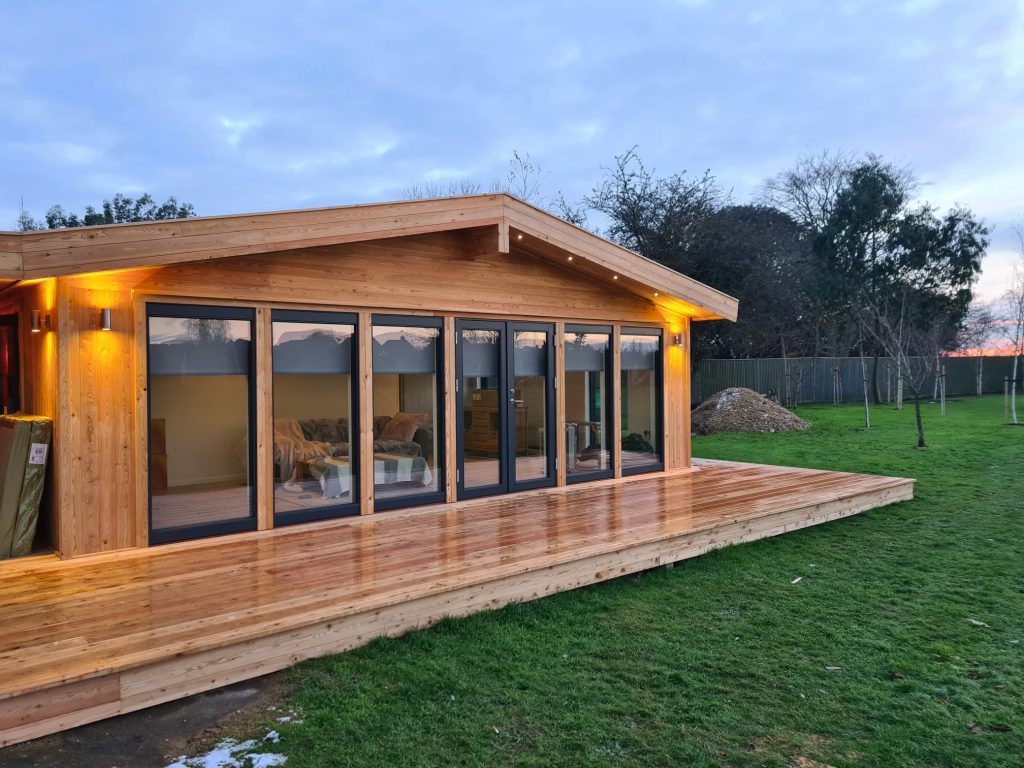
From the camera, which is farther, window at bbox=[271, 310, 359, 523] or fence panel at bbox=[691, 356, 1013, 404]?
fence panel at bbox=[691, 356, 1013, 404]

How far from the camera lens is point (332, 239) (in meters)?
5.46

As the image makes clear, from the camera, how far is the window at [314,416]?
5699 mm

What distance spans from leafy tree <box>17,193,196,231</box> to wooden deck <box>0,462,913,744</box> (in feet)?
81.7

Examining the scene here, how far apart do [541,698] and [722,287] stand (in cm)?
1659

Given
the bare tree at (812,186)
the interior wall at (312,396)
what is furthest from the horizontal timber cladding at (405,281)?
the bare tree at (812,186)

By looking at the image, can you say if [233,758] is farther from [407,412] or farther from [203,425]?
[407,412]

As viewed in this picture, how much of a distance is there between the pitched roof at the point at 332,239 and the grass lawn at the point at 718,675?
2.79 meters

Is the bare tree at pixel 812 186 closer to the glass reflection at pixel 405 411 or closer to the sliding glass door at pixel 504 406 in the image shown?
the sliding glass door at pixel 504 406

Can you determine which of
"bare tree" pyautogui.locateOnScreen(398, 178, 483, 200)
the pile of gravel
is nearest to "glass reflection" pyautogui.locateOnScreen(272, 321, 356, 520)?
the pile of gravel

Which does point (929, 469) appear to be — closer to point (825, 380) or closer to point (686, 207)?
point (686, 207)

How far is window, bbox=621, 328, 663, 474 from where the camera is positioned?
8.38 m

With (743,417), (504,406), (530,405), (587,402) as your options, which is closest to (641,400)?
(587,402)

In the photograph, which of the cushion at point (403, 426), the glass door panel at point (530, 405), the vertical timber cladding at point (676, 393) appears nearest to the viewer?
the cushion at point (403, 426)

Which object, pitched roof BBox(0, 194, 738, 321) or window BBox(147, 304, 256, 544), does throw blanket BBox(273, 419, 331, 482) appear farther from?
pitched roof BBox(0, 194, 738, 321)
